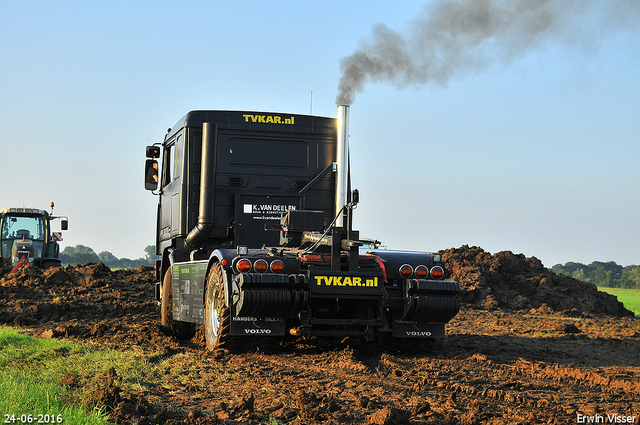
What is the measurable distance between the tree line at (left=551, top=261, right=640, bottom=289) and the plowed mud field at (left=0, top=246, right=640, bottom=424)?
56.3m

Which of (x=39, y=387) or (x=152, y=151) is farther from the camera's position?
(x=152, y=151)

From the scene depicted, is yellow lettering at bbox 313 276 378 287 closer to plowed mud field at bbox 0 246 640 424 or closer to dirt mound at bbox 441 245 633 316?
plowed mud field at bbox 0 246 640 424

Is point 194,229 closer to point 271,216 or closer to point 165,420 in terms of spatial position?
point 271,216

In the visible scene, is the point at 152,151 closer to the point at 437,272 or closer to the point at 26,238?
the point at 437,272

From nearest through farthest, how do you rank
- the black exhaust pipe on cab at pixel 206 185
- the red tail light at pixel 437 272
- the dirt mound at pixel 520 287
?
the red tail light at pixel 437 272, the black exhaust pipe on cab at pixel 206 185, the dirt mound at pixel 520 287

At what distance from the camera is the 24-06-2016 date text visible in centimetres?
469

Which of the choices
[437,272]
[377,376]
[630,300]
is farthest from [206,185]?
[630,300]

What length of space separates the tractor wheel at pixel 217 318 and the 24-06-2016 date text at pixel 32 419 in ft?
11.9

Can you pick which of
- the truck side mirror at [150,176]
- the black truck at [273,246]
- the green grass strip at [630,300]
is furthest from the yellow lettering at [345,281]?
the green grass strip at [630,300]

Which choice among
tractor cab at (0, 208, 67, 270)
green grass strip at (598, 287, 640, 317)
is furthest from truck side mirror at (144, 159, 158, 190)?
green grass strip at (598, 287, 640, 317)

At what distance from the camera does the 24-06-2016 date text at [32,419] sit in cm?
469

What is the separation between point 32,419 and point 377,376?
352 centimetres

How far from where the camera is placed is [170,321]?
11.6 metres

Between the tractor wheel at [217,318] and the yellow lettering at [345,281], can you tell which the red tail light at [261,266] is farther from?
the yellow lettering at [345,281]
